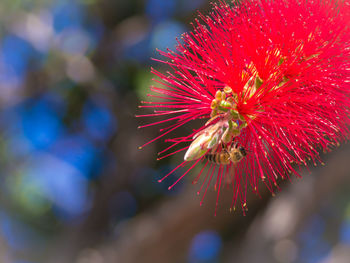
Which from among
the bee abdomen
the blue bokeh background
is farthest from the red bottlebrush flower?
the blue bokeh background

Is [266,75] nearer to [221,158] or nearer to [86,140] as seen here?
[221,158]

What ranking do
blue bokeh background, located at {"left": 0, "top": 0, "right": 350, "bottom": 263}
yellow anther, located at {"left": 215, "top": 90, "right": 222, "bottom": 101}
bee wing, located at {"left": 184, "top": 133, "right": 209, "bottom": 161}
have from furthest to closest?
blue bokeh background, located at {"left": 0, "top": 0, "right": 350, "bottom": 263} < yellow anther, located at {"left": 215, "top": 90, "right": 222, "bottom": 101} < bee wing, located at {"left": 184, "top": 133, "right": 209, "bottom": 161}

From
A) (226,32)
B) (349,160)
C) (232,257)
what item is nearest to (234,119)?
(226,32)

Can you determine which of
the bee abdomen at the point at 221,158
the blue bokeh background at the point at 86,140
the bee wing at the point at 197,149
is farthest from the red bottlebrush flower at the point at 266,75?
the blue bokeh background at the point at 86,140

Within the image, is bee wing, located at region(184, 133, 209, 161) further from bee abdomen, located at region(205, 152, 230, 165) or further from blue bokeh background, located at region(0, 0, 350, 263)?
blue bokeh background, located at region(0, 0, 350, 263)

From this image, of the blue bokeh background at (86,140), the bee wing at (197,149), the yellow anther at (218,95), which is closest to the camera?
the bee wing at (197,149)

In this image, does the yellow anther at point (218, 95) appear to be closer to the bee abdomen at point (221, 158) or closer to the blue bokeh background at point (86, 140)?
the bee abdomen at point (221, 158)

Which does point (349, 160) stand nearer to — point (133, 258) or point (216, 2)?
point (133, 258)

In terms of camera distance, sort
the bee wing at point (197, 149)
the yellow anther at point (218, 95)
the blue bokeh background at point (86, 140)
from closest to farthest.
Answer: the bee wing at point (197, 149) < the yellow anther at point (218, 95) < the blue bokeh background at point (86, 140)
